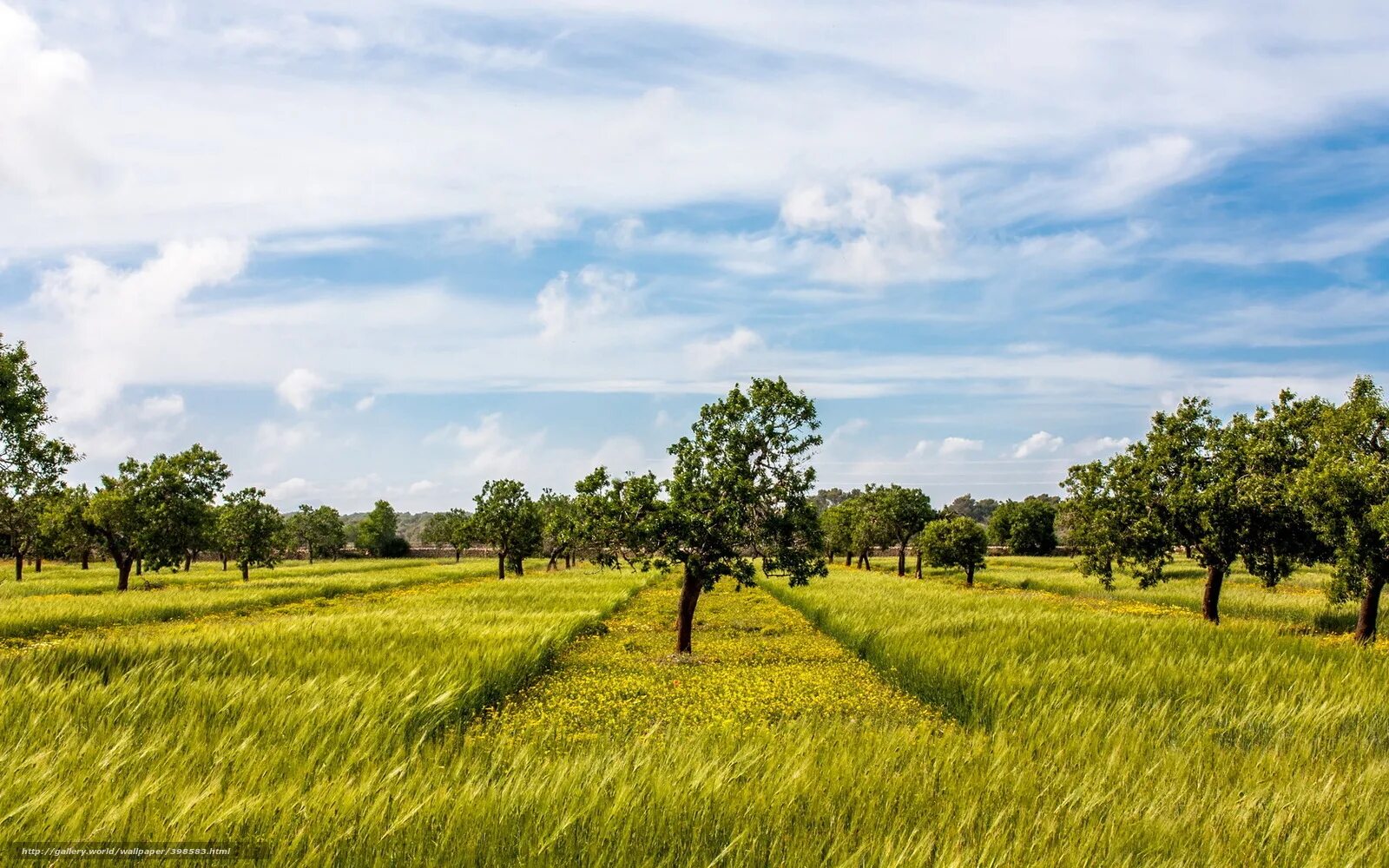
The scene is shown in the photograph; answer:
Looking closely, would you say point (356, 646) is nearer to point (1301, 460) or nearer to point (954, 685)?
Result: point (954, 685)

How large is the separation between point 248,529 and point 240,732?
46414 mm

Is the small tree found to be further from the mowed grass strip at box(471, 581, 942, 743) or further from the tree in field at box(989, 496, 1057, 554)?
the mowed grass strip at box(471, 581, 942, 743)

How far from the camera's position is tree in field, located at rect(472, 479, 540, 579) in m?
51.9

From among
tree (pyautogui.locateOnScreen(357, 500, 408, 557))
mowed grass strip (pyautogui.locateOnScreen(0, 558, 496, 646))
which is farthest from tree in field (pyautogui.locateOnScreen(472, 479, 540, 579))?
tree (pyautogui.locateOnScreen(357, 500, 408, 557))

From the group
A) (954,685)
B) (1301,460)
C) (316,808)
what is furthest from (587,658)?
(1301,460)

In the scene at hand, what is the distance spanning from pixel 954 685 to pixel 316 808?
376 inches

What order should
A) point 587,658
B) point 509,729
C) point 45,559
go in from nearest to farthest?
1. point 509,729
2. point 587,658
3. point 45,559

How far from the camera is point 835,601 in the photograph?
24.5 meters

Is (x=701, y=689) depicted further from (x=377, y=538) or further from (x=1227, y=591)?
(x=377, y=538)

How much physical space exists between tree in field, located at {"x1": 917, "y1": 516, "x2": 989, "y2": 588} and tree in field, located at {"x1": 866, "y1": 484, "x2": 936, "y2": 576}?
1366cm

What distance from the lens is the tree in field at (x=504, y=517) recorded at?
170 ft

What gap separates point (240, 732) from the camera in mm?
6402

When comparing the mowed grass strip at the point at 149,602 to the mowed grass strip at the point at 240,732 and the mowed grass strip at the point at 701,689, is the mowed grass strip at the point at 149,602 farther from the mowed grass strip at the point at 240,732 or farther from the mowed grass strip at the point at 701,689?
the mowed grass strip at the point at 701,689

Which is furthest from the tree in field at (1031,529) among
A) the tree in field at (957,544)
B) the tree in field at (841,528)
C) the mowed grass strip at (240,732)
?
the mowed grass strip at (240,732)
